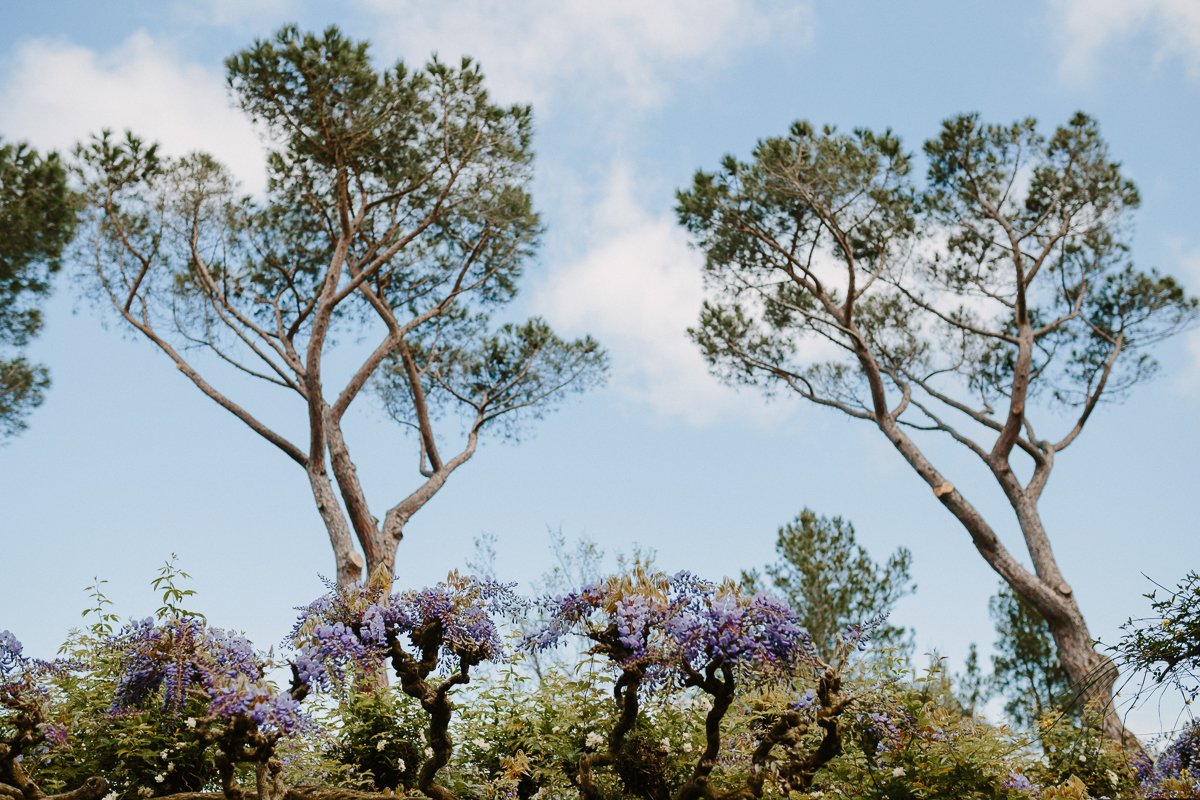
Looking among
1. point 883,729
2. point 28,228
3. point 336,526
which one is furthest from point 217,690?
point 28,228

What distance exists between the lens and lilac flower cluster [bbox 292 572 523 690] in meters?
3.12

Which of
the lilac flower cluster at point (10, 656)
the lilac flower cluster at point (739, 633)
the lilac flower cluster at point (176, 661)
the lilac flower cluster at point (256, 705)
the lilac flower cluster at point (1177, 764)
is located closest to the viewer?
the lilac flower cluster at point (256, 705)

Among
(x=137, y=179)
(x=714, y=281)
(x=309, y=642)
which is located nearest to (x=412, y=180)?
(x=137, y=179)

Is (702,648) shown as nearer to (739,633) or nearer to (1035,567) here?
(739,633)

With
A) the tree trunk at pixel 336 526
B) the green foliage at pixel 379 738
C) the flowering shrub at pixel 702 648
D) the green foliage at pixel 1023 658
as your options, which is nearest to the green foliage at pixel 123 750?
the green foliage at pixel 379 738

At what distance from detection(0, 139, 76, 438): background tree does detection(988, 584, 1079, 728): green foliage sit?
1401 cm

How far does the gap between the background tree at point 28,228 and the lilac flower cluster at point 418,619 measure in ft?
25.7

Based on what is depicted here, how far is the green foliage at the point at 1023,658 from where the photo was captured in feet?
46.2

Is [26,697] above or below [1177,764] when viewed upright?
above

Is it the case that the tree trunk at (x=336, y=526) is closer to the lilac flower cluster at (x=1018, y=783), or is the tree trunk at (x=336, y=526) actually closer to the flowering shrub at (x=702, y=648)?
the flowering shrub at (x=702, y=648)

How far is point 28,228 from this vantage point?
8.95 m

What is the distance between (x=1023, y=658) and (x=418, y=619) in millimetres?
13829

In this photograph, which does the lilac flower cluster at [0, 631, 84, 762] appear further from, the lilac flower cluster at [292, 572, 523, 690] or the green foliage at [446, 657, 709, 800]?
the green foliage at [446, 657, 709, 800]

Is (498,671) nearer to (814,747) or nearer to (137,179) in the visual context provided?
(814,747)
